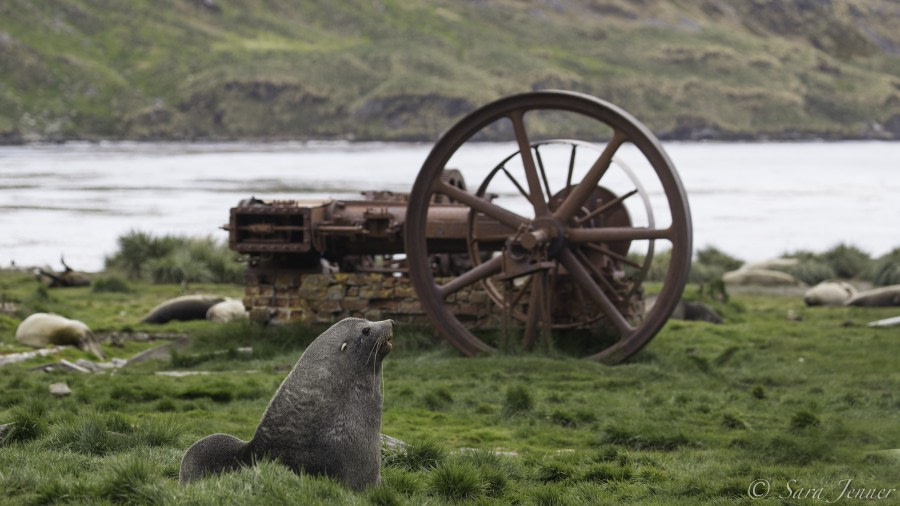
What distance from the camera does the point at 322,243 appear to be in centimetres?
1370

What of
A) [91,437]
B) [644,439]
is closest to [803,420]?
[644,439]

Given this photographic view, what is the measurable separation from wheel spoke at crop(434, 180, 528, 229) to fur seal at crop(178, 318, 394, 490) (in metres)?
6.74

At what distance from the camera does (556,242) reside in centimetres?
1220

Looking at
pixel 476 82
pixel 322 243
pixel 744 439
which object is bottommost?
pixel 744 439

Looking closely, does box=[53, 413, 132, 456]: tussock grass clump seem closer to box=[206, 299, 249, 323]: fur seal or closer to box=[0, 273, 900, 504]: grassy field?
box=[0, 273, 900, 504]: grassy field

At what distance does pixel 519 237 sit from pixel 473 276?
0.92 meters

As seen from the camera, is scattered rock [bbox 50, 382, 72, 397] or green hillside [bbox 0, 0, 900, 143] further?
green hillside [bbox 0, 0, 900, 143]

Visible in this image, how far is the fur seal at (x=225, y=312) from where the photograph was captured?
634 inches

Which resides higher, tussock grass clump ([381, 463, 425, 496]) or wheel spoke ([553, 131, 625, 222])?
wheel spoke ([553, 131, 625, 222])

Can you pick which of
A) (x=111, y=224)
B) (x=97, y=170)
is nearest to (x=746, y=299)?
(x=111, y=224)

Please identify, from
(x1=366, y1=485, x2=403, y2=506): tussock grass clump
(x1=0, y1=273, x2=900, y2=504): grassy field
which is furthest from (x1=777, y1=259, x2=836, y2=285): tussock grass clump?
(x1=366, y1=485, x2=403, y2=506): tussock grass clump

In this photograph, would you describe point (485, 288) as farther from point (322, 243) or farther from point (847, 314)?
point (847, 314)

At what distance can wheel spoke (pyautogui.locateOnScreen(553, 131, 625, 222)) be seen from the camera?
39.1ft

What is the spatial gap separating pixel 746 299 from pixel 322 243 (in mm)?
8736
